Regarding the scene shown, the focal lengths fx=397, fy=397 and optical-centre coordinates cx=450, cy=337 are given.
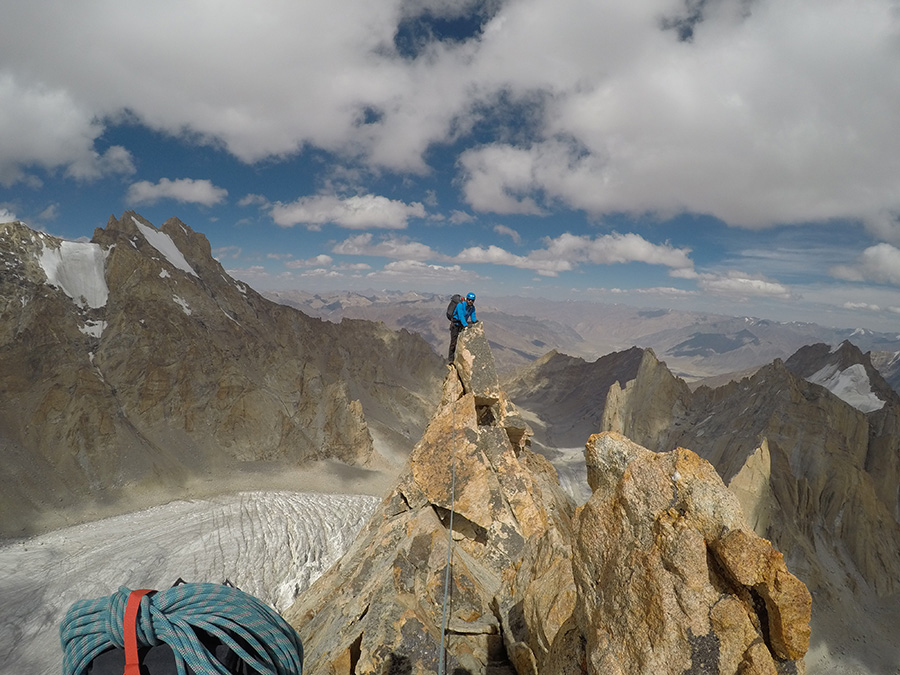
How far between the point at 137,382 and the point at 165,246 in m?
39.5

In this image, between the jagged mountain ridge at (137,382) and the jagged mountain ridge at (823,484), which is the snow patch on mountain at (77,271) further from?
the jagged mountain ridge at (823,484)

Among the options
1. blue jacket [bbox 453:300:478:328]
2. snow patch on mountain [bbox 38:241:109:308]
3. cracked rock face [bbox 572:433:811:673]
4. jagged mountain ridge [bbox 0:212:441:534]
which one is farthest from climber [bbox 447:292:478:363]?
snow patch on mountain [bbox 38:241:109:308]

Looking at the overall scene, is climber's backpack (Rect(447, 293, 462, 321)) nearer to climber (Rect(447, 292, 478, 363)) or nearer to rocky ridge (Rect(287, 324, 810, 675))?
climber (Rect(447, 292, 478, 363))

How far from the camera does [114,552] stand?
120 ft

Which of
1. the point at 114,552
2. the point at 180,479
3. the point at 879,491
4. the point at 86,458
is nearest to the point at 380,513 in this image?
the point at 114,552

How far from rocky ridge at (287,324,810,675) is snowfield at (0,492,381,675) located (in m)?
25.9

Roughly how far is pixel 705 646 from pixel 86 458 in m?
73.6

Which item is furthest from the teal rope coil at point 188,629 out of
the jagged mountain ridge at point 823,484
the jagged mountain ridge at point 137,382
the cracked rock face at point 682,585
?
the jagged mountain ridge at point 137,382

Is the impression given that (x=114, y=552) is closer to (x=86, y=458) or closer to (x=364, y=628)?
(x=86, y=458)

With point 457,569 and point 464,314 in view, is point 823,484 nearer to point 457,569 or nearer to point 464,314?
point 464,314

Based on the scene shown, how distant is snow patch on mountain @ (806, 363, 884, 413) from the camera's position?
72056mm

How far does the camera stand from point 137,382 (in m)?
64.0

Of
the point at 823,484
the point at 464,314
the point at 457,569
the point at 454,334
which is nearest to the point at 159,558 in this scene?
the point at 454,334

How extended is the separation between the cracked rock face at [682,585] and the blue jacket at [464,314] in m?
12.0
